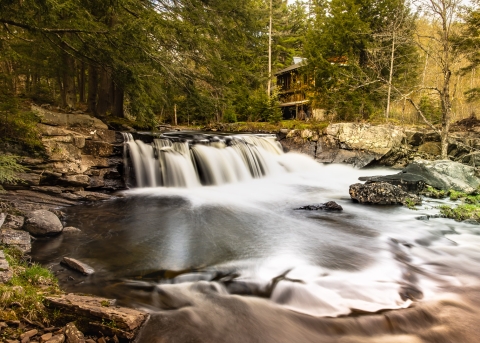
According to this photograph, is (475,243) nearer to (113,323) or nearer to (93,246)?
(113,323)

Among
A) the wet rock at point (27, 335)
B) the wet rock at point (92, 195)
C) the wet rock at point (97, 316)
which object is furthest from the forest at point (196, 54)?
the wet rock at point (27, 335)

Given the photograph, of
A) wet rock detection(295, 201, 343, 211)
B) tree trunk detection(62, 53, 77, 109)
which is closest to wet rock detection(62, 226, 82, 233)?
wet rock detection(295, 201, 343, 211)

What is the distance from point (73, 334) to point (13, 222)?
4.04 m

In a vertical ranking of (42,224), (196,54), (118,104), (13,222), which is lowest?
(42,224)

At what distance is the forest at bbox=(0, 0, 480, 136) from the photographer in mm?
7016

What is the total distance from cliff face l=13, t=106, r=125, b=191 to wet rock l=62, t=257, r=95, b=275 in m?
4.51

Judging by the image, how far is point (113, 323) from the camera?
2951mm

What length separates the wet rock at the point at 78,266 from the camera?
450cm

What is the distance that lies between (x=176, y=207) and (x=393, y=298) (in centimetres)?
624

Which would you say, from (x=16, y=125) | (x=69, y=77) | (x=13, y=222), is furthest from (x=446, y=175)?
(x=69, y=77)

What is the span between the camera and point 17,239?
16.5ft

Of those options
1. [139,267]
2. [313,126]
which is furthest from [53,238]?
[313,126]

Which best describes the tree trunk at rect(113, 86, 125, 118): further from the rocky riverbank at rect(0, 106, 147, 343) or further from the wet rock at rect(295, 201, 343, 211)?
the wet rock at rect(295, 201, 343, 211)

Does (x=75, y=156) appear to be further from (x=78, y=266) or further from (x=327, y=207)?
(x=327, y=207)
